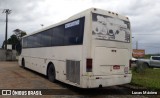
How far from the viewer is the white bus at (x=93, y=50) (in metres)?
9.77

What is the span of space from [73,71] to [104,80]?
4.61 feet

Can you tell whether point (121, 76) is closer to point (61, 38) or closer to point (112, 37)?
point (112, 37)

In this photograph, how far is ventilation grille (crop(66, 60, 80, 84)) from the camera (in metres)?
10.1

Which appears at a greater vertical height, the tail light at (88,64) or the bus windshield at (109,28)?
the bus windshield at (109,28)

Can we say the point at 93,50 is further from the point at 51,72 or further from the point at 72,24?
the point at 51,72

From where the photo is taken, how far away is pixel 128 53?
37.5 feet

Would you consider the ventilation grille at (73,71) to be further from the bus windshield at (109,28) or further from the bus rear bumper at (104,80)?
the bus windshield at (109,28)

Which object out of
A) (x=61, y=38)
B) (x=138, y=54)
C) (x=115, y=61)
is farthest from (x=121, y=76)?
(x=138, y=54)

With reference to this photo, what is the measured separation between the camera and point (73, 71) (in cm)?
1056

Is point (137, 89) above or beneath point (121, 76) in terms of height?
beneath

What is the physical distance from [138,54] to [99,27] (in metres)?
50.0

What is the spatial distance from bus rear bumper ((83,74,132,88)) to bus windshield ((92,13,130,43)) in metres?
1.61

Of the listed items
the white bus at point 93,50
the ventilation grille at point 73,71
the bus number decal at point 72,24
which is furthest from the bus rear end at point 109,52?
the bus number decal at point 72,24

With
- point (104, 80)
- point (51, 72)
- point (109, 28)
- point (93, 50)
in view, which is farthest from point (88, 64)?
point (51, 72)
